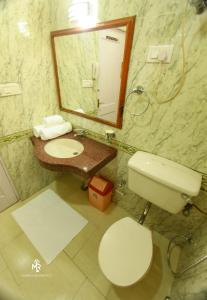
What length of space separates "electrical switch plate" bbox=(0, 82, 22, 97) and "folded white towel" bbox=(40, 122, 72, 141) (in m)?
0.40

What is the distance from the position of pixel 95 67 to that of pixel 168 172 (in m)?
1.02

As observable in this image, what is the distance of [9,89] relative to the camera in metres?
1.29

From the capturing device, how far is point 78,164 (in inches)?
45.8

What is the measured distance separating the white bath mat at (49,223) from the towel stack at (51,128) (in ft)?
2.64

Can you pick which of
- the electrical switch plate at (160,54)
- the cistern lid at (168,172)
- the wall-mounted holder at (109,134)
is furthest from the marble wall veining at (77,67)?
the cistern lid at (168,172)

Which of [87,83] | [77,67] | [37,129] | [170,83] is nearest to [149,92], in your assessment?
[170,83]

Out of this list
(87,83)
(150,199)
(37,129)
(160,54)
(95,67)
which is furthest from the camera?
(37,129)

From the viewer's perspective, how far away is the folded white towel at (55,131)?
1.48 metres

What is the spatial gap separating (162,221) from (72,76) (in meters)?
1.63

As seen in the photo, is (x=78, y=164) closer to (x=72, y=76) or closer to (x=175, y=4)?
(x=72, y=76)

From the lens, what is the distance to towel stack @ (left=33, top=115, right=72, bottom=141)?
1.49m

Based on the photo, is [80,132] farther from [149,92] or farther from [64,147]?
[149,92]

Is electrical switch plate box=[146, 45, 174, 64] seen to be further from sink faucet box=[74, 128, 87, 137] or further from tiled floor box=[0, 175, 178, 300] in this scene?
tiled floor box=[0, 175, 178, 300]

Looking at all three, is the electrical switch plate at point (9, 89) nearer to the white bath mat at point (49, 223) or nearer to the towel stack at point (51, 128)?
the towel stack at point (51, 128)
